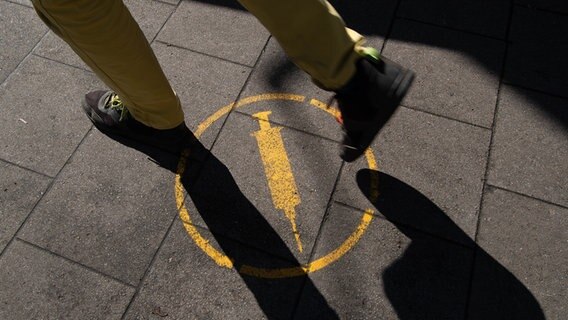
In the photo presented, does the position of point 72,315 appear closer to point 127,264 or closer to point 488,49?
point 127,264

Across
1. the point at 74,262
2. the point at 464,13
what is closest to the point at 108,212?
the point at 74,262

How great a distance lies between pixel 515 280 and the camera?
270 centimetres

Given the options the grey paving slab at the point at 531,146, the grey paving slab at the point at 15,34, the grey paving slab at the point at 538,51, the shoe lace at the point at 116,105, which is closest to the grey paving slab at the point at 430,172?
the grey paving slab at the point at 531,146

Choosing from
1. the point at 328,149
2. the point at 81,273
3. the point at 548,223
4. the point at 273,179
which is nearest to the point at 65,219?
the point at 81,273

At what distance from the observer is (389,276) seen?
2.74 m

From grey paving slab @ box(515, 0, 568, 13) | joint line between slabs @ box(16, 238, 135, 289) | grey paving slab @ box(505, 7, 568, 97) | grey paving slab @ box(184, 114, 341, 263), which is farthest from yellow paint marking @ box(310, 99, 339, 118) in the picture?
grey paving slab @ box(515, 0, 568, 13)

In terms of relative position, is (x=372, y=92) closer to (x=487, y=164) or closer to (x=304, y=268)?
Result: (x=304, y=268)

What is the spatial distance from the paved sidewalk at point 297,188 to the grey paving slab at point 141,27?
0.07 feet

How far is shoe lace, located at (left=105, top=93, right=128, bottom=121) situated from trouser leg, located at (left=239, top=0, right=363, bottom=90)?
1.34 meters


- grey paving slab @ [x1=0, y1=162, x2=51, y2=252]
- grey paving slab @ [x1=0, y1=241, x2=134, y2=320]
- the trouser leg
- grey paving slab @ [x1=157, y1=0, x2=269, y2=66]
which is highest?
the trouser leg

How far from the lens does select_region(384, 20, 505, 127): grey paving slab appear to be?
131 inches

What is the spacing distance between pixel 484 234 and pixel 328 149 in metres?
0.97

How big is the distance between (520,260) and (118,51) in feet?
7.25

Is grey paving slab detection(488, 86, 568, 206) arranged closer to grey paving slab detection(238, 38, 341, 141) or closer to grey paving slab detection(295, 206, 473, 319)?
grey paving slab detection(295, 206, 473, 319)
